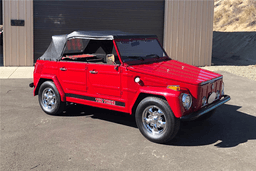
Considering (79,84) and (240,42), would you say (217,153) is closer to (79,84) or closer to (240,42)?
(79,84)

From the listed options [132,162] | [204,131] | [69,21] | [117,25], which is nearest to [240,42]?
→ [117,25]

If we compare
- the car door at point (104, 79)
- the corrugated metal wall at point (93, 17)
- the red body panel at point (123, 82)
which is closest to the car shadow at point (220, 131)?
the red body panel at point (123, 82)

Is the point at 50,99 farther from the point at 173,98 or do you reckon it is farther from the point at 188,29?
A: the point at 188,29

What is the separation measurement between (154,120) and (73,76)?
2071 mm

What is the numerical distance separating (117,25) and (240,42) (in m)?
14.1

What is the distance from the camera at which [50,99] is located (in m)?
7.04

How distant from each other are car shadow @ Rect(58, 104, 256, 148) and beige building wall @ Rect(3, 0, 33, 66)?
30.1 ft

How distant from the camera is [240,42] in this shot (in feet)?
86.9

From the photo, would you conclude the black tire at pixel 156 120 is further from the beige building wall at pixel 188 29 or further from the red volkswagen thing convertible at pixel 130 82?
the beige building wall at pixel 188 29

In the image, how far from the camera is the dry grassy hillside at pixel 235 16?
32094 millimetres

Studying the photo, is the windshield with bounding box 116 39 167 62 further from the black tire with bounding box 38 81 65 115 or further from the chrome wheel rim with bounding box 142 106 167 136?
the black tire with bounding box 38 81 65 115

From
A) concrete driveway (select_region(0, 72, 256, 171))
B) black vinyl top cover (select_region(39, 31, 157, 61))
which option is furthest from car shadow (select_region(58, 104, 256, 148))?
black vinyl top cover (select_region(39, 31, 157, 61))

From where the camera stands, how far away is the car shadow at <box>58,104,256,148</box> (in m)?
5.45

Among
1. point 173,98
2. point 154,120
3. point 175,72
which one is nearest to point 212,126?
point 175,72
